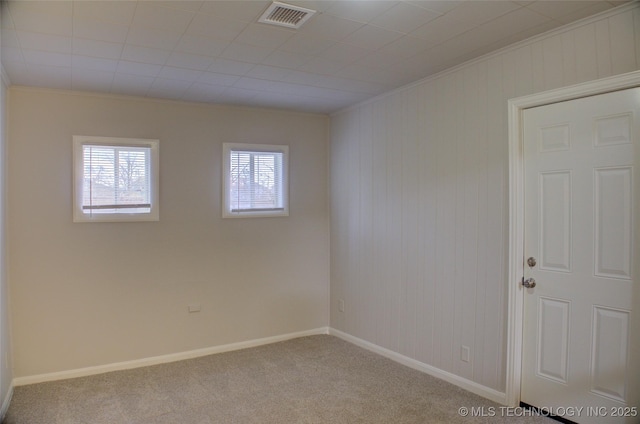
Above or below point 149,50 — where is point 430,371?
below

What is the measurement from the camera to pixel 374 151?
13.9 ft

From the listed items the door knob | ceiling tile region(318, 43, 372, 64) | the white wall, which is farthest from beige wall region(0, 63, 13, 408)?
the door knob

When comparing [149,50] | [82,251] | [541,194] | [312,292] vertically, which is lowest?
[312,292]

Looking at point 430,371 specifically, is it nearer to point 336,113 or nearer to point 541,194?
point 541,194

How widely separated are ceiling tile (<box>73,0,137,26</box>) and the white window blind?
175 cm

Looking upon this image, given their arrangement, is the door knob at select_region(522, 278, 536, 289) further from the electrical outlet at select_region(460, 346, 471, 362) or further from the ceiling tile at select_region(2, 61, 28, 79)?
the ceiling tile at select_region(2, 61, 28, 79)

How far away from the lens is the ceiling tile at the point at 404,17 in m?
2.28

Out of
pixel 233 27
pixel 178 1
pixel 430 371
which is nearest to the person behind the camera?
pixel 178 1

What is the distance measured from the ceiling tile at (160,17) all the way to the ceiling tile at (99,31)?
5.2 inches

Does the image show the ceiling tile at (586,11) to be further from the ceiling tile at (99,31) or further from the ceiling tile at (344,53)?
the ceiling tile at (99,31)

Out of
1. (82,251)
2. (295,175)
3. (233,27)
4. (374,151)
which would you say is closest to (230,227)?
(295,175)

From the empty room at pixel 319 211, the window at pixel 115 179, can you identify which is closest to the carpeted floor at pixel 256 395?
the empty room at pixel 319 211

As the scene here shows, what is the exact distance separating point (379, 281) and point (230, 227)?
1.63 meters

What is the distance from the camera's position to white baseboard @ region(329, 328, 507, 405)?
310 centimetres
